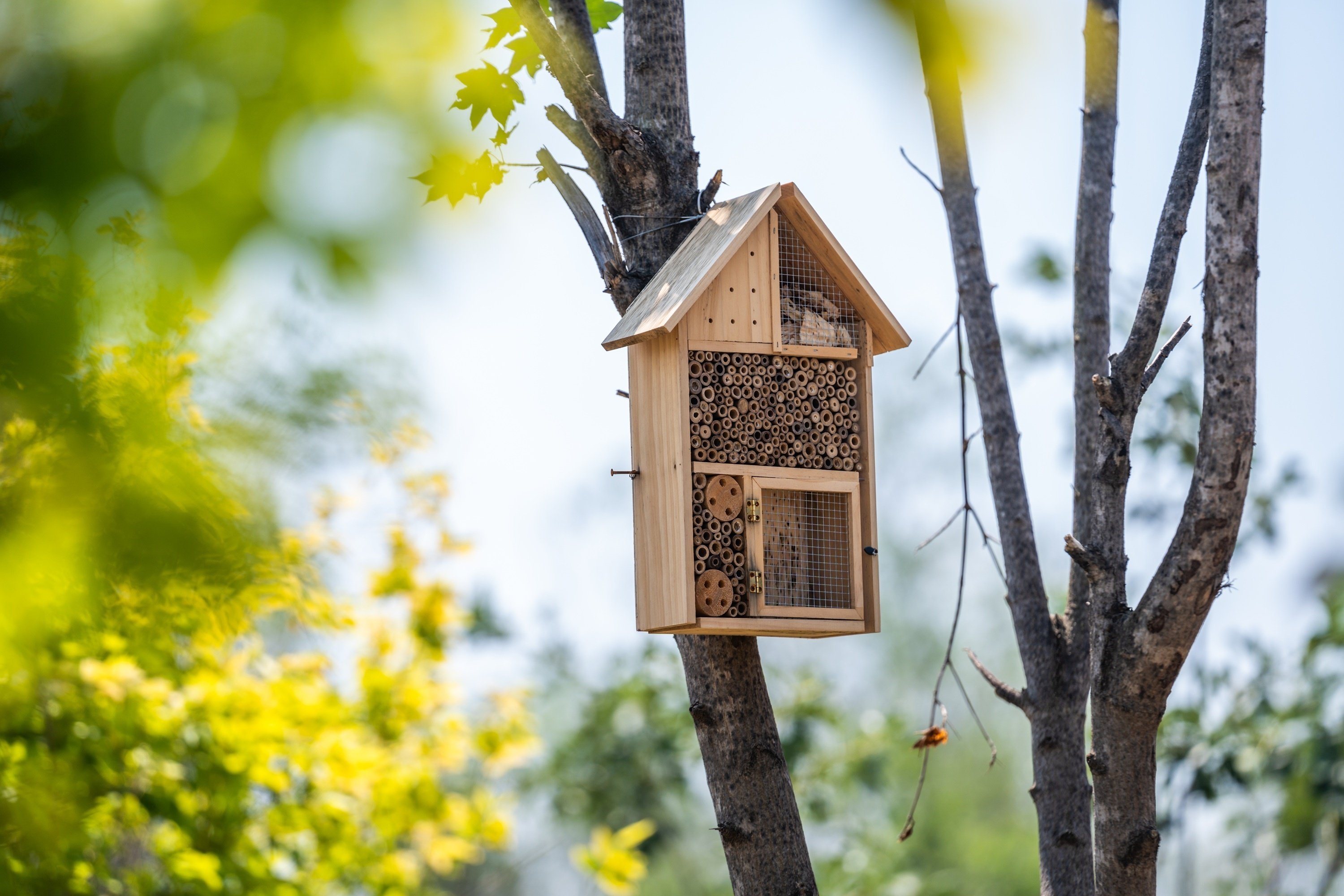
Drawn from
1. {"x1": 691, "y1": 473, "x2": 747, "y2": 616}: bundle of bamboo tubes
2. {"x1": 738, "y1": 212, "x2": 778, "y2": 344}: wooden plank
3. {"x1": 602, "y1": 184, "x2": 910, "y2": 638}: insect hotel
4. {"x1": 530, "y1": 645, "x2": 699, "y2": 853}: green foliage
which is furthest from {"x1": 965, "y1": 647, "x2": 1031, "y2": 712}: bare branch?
{"x1": 530, "y1": 645, "x2": 699, "y2": 853}: green foliage

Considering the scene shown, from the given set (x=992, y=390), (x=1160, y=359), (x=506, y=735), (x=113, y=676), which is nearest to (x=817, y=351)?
(x=992, y=390)

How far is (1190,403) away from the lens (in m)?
5.63

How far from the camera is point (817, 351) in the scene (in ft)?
8.54

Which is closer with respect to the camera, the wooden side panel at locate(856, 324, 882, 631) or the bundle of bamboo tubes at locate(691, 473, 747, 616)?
the bundle of bamboo tubes at locate(691, 473, 747, 616)

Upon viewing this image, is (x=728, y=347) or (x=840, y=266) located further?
(x=840, y=266)

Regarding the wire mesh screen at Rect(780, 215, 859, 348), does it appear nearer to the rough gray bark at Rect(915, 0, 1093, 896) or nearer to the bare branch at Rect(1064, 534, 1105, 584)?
the rough gray bark at Rect(915, 0, 1093, 896)

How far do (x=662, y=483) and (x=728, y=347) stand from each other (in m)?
0.31

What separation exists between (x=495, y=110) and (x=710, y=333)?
63 centimetres

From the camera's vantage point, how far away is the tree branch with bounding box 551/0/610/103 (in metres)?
2.75

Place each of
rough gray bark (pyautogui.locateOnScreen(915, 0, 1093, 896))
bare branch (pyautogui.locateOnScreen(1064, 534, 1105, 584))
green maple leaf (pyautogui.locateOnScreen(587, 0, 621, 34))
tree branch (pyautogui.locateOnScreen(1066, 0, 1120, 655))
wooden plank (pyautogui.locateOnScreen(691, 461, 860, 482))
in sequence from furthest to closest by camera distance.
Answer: green maple leaf (pyautogui.locateOnScreen(587, 0, 621, 34)), tree branch (pyautogui.locateOnScreen(1066, 0, 1120, 655)), rough gray bark (pyautogui.locateOnScreen(915, 0, 1093, 896)), wooden plank (pyautogui.locateOnScreen(691, 461, 860, 482)), bare branch (pyautogui.locateOnScreen(1064, 534, 1105, 584))

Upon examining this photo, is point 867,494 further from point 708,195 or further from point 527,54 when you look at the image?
point 527,54

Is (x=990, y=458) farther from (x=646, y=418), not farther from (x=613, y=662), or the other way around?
(x=613, y=662)

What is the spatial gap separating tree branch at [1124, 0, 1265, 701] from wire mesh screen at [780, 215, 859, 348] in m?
0.78

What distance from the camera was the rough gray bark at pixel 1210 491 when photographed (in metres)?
2.04
